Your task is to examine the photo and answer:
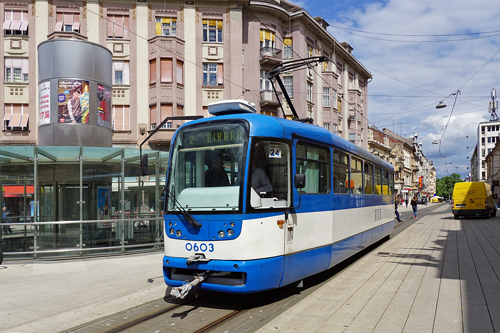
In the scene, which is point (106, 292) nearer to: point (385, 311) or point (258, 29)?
point (385, 311)

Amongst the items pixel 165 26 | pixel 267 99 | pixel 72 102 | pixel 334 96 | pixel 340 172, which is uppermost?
pixel 165 26

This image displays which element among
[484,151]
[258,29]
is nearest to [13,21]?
[258,29]

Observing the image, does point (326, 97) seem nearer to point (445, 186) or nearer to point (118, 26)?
point (118, 26)

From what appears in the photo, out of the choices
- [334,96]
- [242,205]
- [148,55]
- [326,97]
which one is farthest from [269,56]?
[242,205]

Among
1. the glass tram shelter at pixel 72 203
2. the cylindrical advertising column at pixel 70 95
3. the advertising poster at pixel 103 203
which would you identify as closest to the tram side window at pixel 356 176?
the glass tram shelter at pixel 72 203

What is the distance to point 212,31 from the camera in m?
29.2

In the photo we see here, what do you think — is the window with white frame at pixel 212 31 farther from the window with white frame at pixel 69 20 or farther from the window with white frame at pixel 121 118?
the window with white frame at pixel 69 20

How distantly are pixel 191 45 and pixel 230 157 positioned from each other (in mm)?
23480

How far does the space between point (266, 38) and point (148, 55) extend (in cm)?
893

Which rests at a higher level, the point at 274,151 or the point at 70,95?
the point at 70,95

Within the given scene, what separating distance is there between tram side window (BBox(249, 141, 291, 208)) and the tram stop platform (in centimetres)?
161

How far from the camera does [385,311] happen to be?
6.21 m

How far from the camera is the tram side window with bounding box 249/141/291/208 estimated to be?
650 cm

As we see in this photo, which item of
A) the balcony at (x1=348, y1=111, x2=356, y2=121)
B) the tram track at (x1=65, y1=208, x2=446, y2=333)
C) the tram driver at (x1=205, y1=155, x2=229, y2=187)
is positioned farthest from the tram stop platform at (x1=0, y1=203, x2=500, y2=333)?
the balcony at (x1=348, y1=111, x2=356, y2=121)
